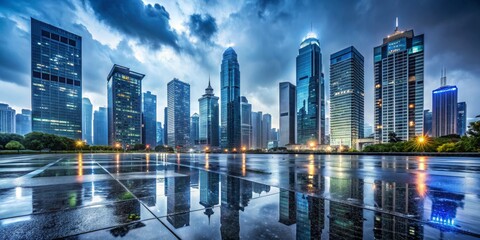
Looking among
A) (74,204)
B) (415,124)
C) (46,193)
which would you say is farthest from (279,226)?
(415,124)

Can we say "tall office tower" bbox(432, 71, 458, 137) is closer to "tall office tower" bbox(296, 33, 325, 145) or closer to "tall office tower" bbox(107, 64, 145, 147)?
"tall office tower" bbox(296, 33, 325, 145)

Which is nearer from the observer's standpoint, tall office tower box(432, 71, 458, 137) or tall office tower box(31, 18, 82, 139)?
tall office tower box(31, 18, 82, 139)

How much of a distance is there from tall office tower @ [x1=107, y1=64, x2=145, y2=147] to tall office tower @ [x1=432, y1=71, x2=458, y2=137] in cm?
28018

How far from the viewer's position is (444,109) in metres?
188

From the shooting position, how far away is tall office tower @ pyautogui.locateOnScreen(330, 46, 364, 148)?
141750 mm

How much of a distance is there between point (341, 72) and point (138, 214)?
178m

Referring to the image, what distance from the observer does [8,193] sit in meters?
4.22

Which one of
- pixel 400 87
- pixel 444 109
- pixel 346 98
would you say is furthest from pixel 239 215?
pixel 444 109

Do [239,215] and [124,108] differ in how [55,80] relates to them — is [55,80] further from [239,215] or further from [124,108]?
[239,215]

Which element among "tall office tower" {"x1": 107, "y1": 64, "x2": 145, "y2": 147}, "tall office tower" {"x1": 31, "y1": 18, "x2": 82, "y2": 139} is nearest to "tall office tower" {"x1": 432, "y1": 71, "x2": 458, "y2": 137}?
"tall office tower" {"x1": 107, "y1": 64, "x2": 145, "y2": 147}

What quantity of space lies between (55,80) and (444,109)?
33374cm

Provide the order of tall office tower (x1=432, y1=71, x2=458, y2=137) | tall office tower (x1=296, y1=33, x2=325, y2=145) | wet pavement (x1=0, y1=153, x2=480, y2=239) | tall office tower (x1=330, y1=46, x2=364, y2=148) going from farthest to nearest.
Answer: tall office tower (x1=432, y1=71, x2=458, y2=137), tall office tower (x1=296, y1=33, x2=325, y2=145), tall office tower (x1=330, y1=46, x2=364, y2=148), wet pavement (x1=0, y1=153, x2=480, y2=239)

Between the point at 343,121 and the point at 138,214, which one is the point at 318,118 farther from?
the point at 138,214

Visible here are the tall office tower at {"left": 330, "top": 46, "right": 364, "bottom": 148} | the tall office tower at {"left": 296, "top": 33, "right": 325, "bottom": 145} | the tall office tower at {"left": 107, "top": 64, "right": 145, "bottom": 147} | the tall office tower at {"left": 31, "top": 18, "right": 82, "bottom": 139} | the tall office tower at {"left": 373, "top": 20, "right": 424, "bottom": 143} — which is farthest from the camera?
the tall office tower at {"left": 296, "top": 33, "right": 325, "bottom": 145}
